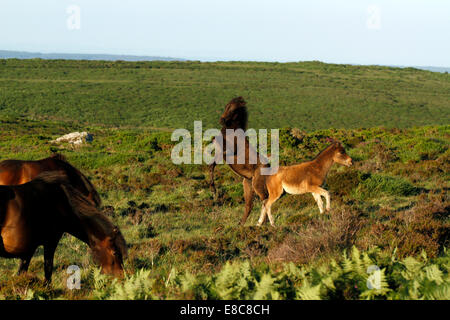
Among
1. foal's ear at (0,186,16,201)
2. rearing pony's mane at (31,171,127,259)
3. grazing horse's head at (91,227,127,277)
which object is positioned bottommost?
grazing horse's head at (91,227,127,277)

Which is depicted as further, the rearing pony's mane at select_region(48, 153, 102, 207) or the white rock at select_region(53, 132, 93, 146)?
the white rock at select_region(53, 132, 93, 146)

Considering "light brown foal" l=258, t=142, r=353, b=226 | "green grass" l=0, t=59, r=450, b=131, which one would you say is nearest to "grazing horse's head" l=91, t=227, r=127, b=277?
"light brown foal" l=258, t=142, r=353, b=226

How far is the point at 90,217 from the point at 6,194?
2.91ft

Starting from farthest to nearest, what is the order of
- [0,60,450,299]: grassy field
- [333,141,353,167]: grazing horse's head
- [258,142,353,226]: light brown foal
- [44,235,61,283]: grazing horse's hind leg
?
[333,141,353,167]: grazing horse's head, [258,142,353,226]: light brown foal, [44,235,61,283]: grazing horse's hind leg, [0,60,450,299]: grassy field

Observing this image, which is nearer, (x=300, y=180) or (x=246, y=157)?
(x=246, y=157)

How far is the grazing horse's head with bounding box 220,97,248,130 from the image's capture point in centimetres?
762

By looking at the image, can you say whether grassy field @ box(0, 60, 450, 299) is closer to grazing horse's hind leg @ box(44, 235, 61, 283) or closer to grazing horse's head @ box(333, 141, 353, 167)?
grazing horse's hind leg @ box(44, 235, 61, 283)

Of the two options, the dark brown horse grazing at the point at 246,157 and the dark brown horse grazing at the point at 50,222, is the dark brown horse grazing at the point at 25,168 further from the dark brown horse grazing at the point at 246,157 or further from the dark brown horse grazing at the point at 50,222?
A: the dark brown horse grazing at the point at 246,157

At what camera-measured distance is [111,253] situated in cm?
→ 482

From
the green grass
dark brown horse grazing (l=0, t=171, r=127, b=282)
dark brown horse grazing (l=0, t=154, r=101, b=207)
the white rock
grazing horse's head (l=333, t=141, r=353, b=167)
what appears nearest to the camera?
dark brown horse grazing (l=0, t=171, r=127, b=282)

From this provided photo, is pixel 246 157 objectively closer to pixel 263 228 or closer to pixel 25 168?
pixel 263 228

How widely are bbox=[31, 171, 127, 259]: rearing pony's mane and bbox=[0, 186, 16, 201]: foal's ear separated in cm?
33

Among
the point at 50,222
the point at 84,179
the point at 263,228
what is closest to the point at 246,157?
the point at 263,228

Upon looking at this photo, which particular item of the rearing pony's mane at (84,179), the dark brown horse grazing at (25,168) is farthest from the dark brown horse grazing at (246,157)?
the dark brown horse grazing at (25,168)
